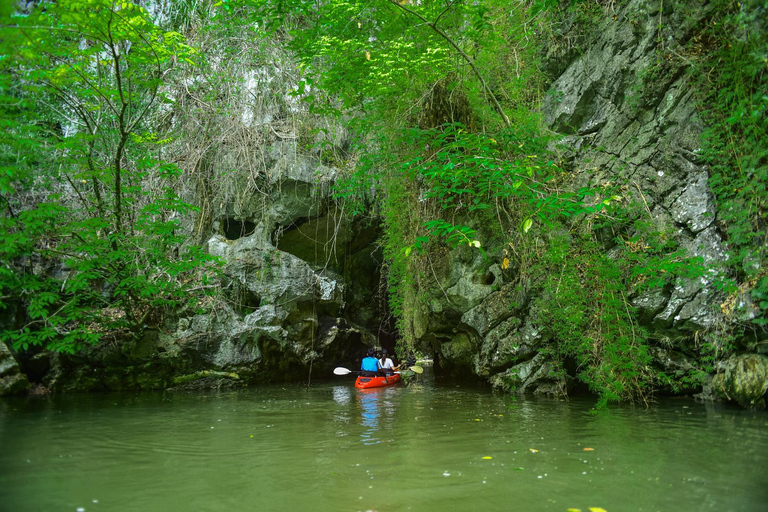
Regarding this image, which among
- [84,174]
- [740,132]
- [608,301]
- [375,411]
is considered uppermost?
[740,132]

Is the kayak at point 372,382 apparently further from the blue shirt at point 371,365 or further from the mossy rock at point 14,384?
the mossy rock at point 14,384

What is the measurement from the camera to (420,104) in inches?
328

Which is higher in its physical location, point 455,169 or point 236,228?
point 236,228

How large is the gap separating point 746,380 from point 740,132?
3272 millimetres

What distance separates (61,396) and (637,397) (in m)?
10.5

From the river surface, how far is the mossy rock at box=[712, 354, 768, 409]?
326 millimetres

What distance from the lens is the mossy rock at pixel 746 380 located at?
5795 mm

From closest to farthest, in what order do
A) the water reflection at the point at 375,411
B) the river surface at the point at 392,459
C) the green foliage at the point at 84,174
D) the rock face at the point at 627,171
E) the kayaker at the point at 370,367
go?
the river surface at the point at 392,459
the water reflection at the point at 375,411
the green foliage at the point at 84,174
the rock face at the point at 627,171
the kayaker at the point at 370,367

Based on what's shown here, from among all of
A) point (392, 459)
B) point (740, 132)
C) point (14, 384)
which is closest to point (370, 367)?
point (392, 459)

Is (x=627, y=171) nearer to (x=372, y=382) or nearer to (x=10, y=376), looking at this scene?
(x=372, y=382)

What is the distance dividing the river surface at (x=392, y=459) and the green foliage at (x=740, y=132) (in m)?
1.98

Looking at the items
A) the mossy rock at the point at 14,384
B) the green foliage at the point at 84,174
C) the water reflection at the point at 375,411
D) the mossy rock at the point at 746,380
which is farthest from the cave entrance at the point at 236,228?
the mossy rock at the point at 746,380

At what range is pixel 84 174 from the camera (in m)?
7.18

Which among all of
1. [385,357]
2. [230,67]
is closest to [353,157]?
[230,67]
